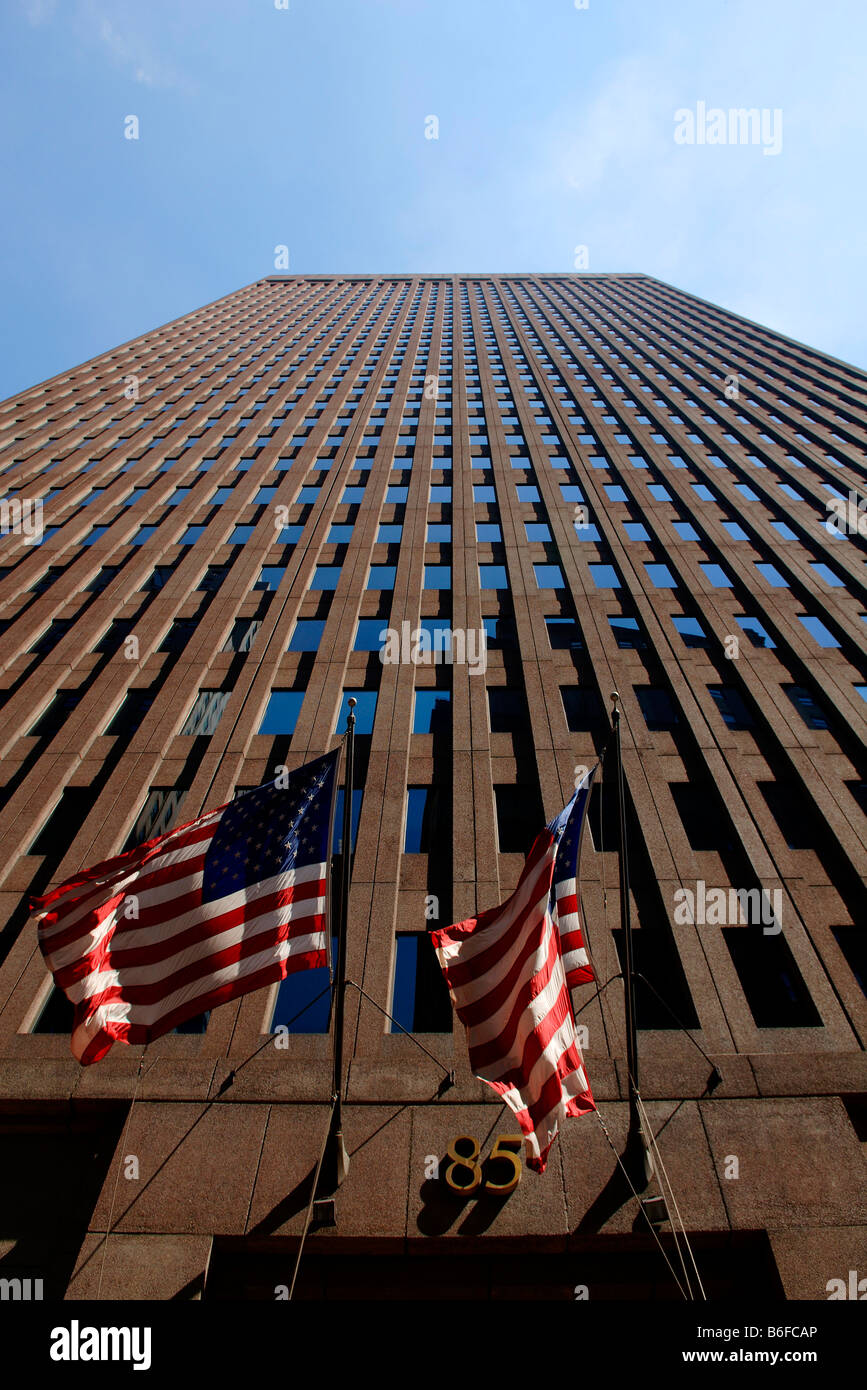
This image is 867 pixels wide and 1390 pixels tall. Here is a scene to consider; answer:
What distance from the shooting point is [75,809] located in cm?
1727

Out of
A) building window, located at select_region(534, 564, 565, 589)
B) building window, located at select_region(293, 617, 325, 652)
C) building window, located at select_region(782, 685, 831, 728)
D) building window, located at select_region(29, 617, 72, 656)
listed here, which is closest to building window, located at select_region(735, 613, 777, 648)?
building window, located at select_region(782, 685, 831, 728)

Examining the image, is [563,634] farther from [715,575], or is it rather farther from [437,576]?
[715,575]

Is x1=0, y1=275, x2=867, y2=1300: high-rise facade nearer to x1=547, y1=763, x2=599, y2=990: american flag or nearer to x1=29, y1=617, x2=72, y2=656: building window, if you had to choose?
x1=29, y1=617, x2=72, y2=656: building window

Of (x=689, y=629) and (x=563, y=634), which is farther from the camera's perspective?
(x=689, y=629)

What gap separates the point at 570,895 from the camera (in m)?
9.81

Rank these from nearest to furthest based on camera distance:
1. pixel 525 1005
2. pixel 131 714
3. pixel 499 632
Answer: pixel 525 1005
pixel 131 714
pixel 499 632

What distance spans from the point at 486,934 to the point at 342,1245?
17.7 ft

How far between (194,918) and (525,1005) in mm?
4657

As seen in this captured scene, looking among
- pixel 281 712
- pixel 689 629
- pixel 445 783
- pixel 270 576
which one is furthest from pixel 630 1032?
pixel 270 576

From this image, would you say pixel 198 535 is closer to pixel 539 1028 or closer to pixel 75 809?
pixel 75 809

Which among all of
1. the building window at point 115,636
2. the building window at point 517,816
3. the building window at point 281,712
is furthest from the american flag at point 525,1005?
the building window at point 115,636

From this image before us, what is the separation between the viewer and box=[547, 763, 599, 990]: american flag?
947 cm

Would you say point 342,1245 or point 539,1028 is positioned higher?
point 539,1028
